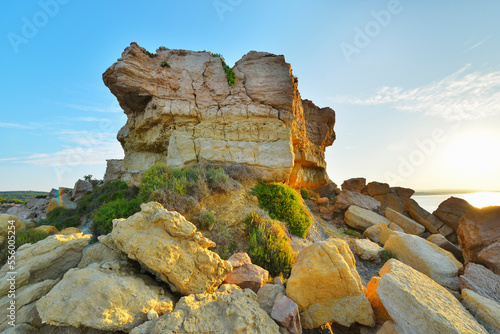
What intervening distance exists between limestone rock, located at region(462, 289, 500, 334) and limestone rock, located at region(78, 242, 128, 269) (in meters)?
7.40

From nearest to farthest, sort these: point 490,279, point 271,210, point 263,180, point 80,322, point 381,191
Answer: point 80,322 < point 490,279 < point 271,210 < point 263,180 < point 381,191

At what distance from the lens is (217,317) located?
2.95 meters

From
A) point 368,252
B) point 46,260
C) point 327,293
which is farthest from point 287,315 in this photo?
point 368,252

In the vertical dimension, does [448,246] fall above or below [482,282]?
below

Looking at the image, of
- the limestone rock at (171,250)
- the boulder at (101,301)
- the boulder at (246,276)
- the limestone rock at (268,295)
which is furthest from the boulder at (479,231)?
the boulder at (101,301)

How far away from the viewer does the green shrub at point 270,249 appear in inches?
215

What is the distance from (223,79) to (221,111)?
2252mm

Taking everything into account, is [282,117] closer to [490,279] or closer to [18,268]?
[490,279]

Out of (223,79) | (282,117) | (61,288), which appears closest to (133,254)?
(61,288)

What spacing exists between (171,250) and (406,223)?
15.5 metres

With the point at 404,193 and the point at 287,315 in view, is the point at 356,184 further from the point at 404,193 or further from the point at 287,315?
the point at 287,315

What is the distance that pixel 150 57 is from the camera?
1122 cm

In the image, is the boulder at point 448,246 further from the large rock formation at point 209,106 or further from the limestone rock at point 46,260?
the limestone rock at point 46,260

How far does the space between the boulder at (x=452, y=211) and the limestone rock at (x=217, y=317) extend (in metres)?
16.7
